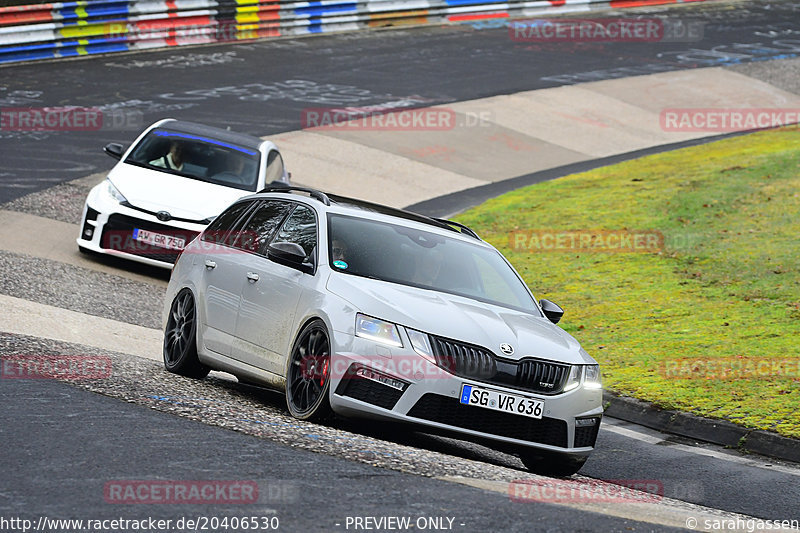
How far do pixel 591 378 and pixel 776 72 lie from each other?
90.3 feet

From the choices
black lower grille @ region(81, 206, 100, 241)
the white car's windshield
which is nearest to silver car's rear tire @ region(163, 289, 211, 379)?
black lower grille @ region(81, 206, 100, 241)

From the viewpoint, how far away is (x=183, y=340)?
33.0 feet

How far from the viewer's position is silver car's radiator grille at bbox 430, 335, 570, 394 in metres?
7.75

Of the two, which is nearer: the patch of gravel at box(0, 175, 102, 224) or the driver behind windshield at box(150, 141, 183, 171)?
the driver behind windshield at box(150, 141, 183, 171)

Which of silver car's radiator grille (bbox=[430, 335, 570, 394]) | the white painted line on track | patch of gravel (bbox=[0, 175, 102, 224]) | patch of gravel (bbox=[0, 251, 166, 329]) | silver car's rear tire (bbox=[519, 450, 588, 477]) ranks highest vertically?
silver car's radiator grille (bbox=[430, 335, 570, 394])

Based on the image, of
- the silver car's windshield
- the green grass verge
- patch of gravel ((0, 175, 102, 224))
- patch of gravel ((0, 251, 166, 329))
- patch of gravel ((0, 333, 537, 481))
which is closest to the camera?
patch of gravel ((0, 333, 537, 481))

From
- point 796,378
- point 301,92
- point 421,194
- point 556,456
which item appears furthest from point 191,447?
point 301,92

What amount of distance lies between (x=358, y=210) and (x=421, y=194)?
12.3 m

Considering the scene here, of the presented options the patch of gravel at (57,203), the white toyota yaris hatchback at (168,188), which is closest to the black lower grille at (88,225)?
the white toyota yaris hatchback at (168,188)

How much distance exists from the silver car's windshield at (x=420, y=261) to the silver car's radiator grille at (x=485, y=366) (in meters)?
0.98

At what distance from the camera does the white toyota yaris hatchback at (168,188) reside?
14727 mm

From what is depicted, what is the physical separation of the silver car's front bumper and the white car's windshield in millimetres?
8226

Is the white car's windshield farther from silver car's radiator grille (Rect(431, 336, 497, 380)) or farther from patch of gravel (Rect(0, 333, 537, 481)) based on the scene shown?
silver car's radiator grille (Rect(431, 336, 497, 380))

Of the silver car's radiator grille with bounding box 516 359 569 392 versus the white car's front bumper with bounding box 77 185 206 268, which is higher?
the silver car's radiator grille with bounding box 516 359 569 392
